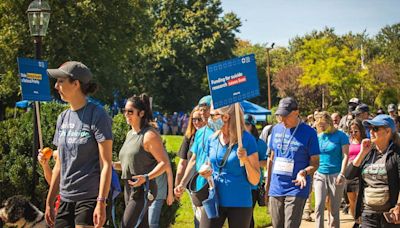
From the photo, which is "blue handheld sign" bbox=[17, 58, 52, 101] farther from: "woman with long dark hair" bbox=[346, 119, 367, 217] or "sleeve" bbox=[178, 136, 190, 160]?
"woman with long dark hair" bbox=[346, 119, 367, 217]

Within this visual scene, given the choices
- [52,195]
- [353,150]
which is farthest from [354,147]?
[52,195]

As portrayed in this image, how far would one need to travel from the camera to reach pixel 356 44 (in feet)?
244

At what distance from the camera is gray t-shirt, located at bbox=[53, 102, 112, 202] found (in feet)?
16.9

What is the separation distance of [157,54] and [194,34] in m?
4.34

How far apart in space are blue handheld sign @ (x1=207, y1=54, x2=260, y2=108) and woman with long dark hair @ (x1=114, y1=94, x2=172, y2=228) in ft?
4.13

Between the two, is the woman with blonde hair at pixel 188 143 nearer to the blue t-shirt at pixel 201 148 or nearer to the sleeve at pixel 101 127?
the blue t-shirt at pixel 201 148

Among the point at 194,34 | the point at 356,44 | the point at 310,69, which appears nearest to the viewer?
the point at 310,69

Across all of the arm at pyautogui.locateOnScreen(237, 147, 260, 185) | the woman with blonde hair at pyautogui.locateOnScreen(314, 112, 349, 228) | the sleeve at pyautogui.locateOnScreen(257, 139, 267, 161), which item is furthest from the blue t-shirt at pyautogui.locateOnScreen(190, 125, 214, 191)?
the woman with blonde hair at pyautogui.locateOnScreen(314, 112, 349, 228)

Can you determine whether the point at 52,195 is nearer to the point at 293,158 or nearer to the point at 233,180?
the point at 233,180

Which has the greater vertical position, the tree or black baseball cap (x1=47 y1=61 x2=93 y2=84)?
the tree

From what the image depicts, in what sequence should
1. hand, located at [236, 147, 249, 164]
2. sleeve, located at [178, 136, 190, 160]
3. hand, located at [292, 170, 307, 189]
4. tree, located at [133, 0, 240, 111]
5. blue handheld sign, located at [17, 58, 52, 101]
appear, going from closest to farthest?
1. hand, located at [236, 147, 249, 164]
2. hand, located at [292, 170, 307, 189]
3. blue handheld sign, located at [17, 58, 52, 101]
4. sleeve, located at [178, 136, 190, 160]
5. tree, located at [133, 0, 240, 111]

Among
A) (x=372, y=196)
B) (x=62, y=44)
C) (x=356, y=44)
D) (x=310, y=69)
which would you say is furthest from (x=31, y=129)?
(x=356, y=44)

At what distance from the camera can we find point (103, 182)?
503cm

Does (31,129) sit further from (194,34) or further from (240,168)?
(194,34)
